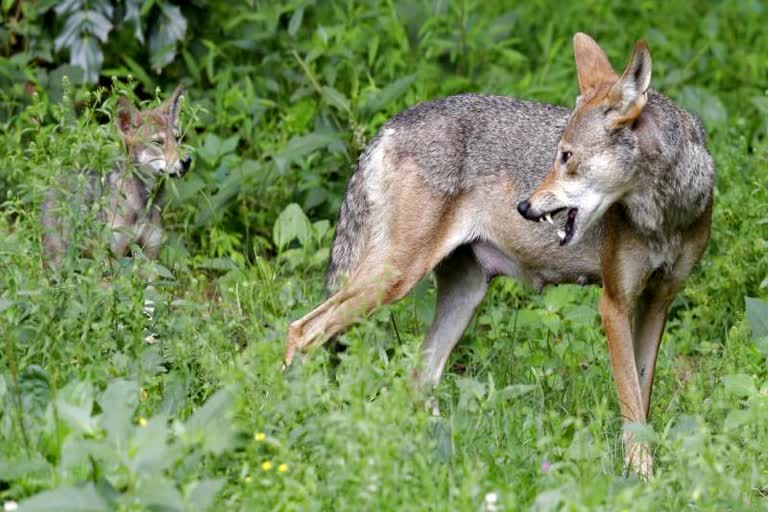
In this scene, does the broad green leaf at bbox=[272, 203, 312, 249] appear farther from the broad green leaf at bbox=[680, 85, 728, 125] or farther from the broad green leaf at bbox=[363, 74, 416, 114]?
the broad green leaf at bbox=[680, 85, 728, 125]

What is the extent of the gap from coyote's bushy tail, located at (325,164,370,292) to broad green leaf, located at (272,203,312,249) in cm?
82

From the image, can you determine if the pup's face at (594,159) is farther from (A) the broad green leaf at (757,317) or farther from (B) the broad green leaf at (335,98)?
(B) the broad green leaf at (335,98)

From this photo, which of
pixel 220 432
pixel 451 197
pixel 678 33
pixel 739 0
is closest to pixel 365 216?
pixel 451 197

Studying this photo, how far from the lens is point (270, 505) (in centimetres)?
457

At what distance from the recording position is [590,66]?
6.47m

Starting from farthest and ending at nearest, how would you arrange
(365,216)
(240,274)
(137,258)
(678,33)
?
1. (678,33)
2. (240,274)
3. (365,216)
4. (137,258)

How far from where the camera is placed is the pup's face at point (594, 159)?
602 centimetres

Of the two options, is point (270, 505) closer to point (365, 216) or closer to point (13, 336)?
point (13, 336)

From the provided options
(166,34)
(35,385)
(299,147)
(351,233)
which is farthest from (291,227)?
(35,385)

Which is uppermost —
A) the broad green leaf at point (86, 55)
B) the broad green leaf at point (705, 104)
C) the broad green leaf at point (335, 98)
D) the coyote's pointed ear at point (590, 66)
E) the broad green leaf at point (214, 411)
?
the coyote's pointed ear at point (590, 66)

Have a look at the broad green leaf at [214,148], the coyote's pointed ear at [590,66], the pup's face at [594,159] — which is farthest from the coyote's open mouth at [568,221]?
the broad green leaf at [214,148]

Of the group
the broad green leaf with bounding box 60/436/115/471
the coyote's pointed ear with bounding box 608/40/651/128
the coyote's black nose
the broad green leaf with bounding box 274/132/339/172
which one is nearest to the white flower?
the broad green leaf with bounding box 60/436/115/471

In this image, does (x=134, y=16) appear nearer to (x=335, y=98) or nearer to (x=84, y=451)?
(x=335, y=98)

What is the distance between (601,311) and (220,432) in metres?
2.46
